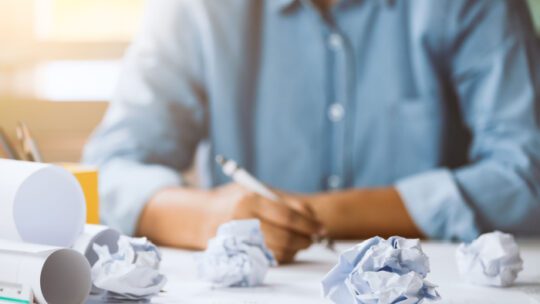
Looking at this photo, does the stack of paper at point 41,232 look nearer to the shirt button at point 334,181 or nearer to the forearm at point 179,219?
the forearm at point 179,219

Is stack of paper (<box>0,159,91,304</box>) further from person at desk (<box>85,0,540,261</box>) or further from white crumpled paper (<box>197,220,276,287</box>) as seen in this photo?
person at desk (<box>85,0,540,261</box>)

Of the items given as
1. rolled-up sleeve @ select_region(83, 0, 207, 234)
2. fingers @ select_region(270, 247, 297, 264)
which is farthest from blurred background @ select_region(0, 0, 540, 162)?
fingers @ select_region(270, 247, 297, 264)

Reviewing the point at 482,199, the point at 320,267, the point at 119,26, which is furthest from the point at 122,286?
the point at 119,26

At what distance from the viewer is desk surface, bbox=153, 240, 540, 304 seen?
0.59 m

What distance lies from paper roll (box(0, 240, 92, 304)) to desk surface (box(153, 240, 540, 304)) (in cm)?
7

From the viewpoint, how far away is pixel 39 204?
0.55 m

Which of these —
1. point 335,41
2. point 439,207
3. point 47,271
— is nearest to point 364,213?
point 439,207

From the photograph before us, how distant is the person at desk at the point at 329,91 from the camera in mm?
1152

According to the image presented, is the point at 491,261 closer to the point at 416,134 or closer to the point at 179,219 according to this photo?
the point at 179,219

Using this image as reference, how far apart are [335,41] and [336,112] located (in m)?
0.10

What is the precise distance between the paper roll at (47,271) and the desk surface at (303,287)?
0.07 m

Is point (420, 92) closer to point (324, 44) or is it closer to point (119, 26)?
point (324, 44)

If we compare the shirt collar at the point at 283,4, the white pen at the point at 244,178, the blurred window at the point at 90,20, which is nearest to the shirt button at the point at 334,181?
the shirt collar at the point at 283,4

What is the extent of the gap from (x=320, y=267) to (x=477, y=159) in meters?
0.49
